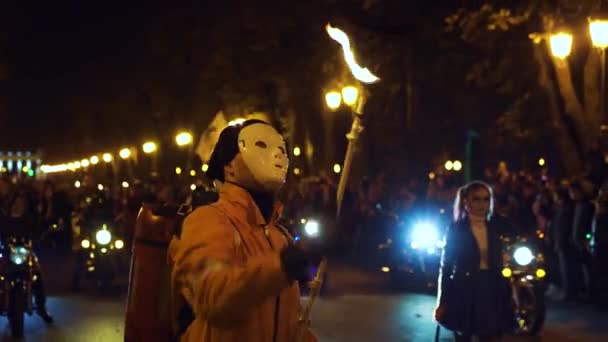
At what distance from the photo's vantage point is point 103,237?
53.8ft

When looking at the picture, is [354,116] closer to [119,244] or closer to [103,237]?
[103,237]

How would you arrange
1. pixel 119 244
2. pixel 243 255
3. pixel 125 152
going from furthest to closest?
pixel 125 152
pixel 119 244
pixel 243 255

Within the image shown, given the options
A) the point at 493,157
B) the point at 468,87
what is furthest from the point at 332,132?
the point at 493,157

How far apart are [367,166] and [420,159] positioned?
2592mm

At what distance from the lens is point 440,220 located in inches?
635

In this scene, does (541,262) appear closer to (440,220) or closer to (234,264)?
(440,220)

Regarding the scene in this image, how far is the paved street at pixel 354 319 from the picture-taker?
11727 millimetres

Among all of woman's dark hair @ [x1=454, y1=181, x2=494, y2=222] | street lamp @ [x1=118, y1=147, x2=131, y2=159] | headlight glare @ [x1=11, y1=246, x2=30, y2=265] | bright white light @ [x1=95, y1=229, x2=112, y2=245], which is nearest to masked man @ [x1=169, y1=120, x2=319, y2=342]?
woman's dark hair @ [x1=454, y1=181, x2=494, y2=222]

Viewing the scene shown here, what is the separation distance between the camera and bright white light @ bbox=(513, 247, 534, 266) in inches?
475

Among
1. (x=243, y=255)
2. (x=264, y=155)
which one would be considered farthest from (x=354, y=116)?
(x=243, y=255)

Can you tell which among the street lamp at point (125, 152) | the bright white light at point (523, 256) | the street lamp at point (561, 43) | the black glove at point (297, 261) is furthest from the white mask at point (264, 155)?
the street lamp at point (125, 152)

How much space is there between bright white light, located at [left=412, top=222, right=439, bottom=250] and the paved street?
3.55ft

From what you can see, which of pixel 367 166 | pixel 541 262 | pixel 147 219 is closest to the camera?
pixel 147 219

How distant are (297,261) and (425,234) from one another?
13918 millimetres
